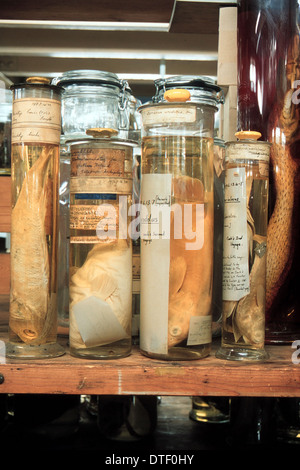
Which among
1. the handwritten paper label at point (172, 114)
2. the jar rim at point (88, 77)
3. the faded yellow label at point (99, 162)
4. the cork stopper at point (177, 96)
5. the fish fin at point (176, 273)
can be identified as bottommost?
the fish fin at point (176, 273)

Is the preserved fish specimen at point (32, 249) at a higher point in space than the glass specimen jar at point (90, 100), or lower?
lower

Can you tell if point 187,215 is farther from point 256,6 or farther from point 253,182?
point 256,6

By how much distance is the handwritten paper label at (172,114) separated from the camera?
2.49 ft

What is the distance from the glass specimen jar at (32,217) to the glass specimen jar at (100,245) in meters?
0.03

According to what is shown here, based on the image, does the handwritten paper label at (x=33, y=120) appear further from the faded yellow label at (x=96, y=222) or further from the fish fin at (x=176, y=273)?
the fish fin at (x=176, y=273)

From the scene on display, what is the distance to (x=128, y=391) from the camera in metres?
0.73

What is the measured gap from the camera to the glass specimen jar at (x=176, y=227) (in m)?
0.76

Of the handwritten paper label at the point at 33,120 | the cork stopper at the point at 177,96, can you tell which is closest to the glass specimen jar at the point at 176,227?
the cork stopper at the point at 177,96

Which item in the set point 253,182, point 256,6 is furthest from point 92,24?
point 253,182

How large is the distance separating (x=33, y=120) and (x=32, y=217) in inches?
5.0

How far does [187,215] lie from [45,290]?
0.21 meters

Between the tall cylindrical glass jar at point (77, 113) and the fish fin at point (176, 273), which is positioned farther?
the tall cylindrical glass jar at point (77, 113)

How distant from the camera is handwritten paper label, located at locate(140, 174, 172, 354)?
0.76 metres

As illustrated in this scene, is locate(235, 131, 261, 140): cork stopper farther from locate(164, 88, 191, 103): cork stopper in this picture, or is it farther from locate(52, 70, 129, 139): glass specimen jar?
locate(52, 70, 129, 139): glass specimen jar
